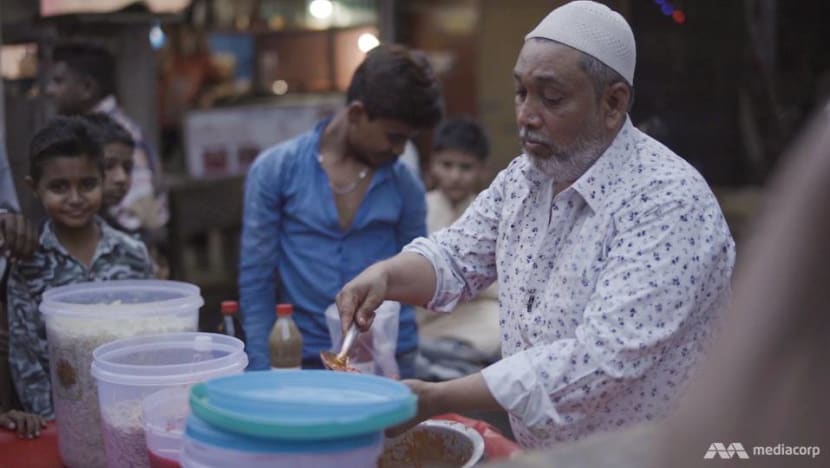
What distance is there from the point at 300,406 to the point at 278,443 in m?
0.07

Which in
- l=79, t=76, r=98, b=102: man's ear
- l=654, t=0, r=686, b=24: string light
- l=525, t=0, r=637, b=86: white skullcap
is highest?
l=654, t=0, r=686, b=24: string light

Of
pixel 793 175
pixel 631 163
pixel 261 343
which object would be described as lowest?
pixel 261 343

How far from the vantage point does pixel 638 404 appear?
2.02 m

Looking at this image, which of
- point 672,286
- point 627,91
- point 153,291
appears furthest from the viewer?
point 153,291

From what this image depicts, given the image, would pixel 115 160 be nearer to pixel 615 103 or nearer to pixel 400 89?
pixel 400 89

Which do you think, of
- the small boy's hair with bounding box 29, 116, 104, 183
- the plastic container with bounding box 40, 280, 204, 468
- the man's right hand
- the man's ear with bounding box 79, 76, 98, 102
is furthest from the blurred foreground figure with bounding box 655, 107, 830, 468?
the man's ear with bounding box 79, 76, 98, 102

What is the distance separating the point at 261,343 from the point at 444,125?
6.35 ft

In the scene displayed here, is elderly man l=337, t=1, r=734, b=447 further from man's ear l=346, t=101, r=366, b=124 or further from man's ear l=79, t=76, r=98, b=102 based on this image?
man's ear l=79, t=76, r=98, b=102

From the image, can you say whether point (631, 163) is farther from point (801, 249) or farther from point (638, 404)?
point (801, 249)

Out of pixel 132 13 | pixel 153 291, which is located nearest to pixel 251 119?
pixel 132 13

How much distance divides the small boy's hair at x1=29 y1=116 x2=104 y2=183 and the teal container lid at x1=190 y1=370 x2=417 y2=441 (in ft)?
5.28

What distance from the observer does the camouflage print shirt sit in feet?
9.32

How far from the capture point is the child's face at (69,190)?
2.98m

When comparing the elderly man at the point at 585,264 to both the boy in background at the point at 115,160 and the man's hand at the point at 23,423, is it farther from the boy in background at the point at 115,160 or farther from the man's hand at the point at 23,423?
the boy in background at the point at 115,160
